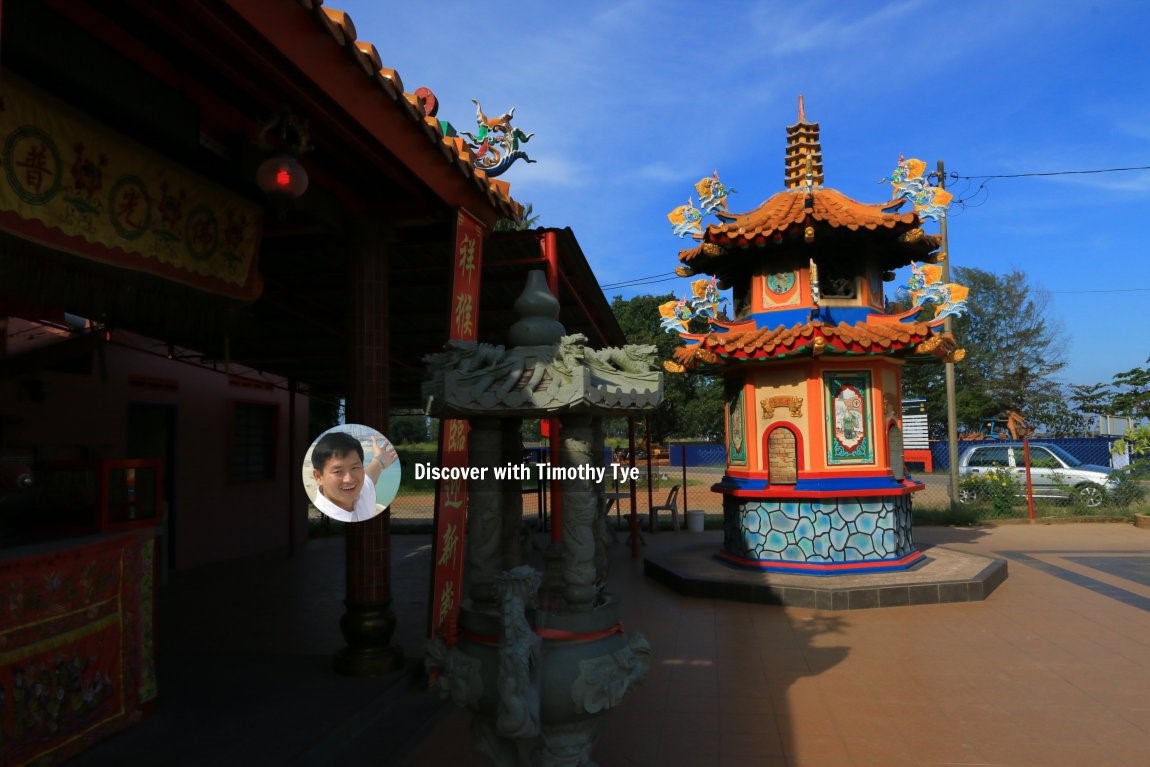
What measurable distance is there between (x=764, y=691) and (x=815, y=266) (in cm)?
454

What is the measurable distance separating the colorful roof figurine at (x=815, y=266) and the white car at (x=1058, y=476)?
8003mm

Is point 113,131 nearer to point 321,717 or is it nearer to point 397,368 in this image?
point 321,717

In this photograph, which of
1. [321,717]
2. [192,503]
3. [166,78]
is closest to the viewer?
[166,78]

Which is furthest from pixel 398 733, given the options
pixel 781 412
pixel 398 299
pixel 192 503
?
pixel 192 503

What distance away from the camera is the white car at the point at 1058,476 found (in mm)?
13617

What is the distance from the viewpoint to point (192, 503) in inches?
347

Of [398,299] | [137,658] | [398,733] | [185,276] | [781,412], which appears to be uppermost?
[398,299]

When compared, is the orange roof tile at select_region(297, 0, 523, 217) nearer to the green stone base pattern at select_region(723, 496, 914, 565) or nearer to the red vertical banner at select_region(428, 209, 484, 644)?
the red vertical banner at select_region(428, 209, 484, 644)

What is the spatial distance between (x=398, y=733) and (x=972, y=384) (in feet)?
118

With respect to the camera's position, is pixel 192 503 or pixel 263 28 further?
pixel 192 503

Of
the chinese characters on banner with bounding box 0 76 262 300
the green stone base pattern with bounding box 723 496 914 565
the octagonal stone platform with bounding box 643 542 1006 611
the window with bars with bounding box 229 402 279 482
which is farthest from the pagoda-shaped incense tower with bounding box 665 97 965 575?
the window with bars with bounding box 229 402 279 482

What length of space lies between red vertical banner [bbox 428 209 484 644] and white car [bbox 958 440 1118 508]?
13067 millimetres

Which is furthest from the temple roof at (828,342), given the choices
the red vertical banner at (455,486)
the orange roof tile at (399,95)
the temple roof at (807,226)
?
the red vertical banner at (455,486)

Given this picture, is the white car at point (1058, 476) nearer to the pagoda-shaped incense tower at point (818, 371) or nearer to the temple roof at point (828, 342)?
the pagoda-shaped incense tower at point (818, 371)
